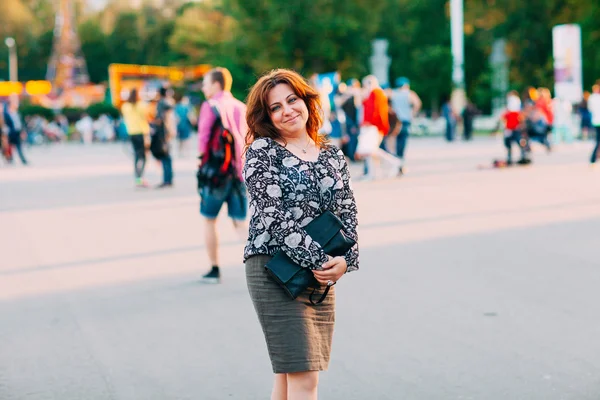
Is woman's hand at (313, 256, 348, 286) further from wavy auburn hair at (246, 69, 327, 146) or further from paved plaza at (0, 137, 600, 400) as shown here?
paved plaza at (0, 137, 600, 400)

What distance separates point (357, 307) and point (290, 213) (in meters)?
3.65

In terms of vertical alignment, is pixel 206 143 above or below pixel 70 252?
above

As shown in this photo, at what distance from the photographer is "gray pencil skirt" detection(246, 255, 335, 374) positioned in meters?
3.58

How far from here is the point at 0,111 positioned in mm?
28641

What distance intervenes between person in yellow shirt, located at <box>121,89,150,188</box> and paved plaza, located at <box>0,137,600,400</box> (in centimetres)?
393

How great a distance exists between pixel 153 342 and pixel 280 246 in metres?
2.91

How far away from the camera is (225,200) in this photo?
799 cm

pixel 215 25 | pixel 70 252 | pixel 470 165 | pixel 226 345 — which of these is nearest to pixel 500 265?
pixel 226 345

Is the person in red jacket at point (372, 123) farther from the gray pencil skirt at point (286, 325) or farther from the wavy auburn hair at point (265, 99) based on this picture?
the gray pencil skirt at point (286, 325)

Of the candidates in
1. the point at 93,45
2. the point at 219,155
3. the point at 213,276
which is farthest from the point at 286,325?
the point at 93,45

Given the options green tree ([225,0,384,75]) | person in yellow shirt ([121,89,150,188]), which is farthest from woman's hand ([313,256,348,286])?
green tree ([225,0,384,75])

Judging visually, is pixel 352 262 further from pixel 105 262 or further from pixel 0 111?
pixel 0 111

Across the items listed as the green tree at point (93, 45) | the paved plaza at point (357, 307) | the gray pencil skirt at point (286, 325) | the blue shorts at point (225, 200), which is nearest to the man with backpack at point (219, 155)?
the blue shorts at point (225, 200)

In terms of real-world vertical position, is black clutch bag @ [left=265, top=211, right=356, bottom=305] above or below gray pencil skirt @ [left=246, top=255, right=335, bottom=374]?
above
